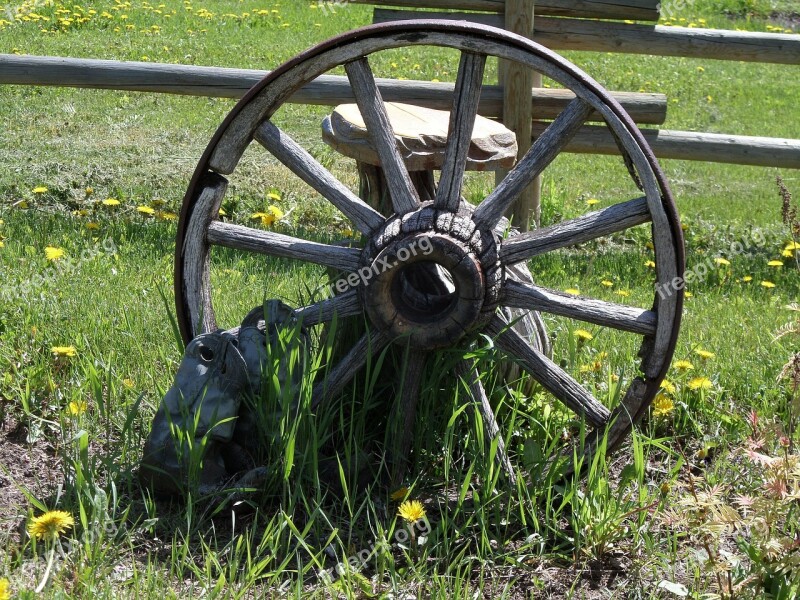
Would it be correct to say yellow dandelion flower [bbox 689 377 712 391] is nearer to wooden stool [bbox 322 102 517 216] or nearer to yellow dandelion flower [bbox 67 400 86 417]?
wooden stool [bbox 322 102 517 216]

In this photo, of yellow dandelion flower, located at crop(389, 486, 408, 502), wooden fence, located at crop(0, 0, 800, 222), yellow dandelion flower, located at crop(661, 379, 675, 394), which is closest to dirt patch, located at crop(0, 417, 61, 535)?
yellow dandelion flower, located at crop(389, 486, 408, 502)

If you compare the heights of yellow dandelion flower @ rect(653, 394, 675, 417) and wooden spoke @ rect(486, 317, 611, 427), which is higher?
wooden spoke @ rect(486, 317, 611, 427)

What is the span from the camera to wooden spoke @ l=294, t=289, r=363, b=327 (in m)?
2.80

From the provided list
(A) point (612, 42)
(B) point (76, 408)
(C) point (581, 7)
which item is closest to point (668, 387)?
(B) point (76, 408)

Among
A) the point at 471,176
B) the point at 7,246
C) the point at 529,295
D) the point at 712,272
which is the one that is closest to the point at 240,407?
the point at 529,295

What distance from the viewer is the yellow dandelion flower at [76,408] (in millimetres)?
2893

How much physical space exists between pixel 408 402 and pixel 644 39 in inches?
152

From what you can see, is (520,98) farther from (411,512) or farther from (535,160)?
(411,512)

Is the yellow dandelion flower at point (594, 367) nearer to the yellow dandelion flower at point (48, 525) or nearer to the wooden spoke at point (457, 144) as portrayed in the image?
the wooden spoke at point (457, 144)

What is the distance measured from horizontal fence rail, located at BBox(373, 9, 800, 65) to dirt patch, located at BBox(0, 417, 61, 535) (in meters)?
3.32

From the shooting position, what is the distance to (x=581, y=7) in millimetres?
5477

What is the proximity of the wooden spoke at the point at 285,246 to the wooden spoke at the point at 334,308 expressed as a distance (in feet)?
0.29

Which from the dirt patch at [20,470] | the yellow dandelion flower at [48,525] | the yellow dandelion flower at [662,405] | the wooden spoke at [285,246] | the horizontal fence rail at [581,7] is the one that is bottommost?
the dirt patch at [20,470]

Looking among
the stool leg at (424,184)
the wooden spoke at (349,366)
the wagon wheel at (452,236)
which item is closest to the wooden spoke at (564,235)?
the wagon wheel at (452,236)
